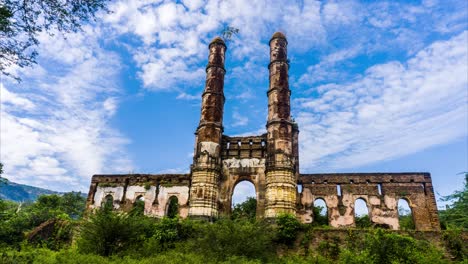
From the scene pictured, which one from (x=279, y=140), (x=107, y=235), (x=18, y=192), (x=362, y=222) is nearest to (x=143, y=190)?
(x=107, y=235)

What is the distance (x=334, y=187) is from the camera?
22.9m

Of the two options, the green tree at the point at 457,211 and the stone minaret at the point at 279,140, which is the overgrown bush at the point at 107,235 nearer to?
the stone minaret at the point at 279,140

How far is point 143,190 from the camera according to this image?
24.7m

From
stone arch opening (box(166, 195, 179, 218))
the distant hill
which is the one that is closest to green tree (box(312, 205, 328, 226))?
stone arch opening (box(166, 195, 179, 218))

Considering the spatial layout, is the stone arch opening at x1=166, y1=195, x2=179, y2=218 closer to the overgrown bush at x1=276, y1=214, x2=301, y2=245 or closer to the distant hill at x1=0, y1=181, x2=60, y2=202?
the overgrown bush at x1=276, y1=214, x2=301, y2=245

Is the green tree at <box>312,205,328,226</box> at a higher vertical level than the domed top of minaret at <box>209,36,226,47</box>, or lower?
lower

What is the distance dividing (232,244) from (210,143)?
26.9 feet

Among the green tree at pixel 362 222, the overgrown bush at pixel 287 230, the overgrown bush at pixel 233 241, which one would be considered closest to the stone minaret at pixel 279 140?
the overgrown bush at pixel 287 230

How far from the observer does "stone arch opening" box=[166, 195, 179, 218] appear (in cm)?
2402

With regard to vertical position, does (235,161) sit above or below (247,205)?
above

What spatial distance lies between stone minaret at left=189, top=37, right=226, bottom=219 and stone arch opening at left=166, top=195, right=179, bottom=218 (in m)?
4.36

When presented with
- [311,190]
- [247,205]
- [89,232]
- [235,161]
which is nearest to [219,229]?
[89,232]

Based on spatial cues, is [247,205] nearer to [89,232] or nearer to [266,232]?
[266,232]

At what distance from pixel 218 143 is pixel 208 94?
350cm
